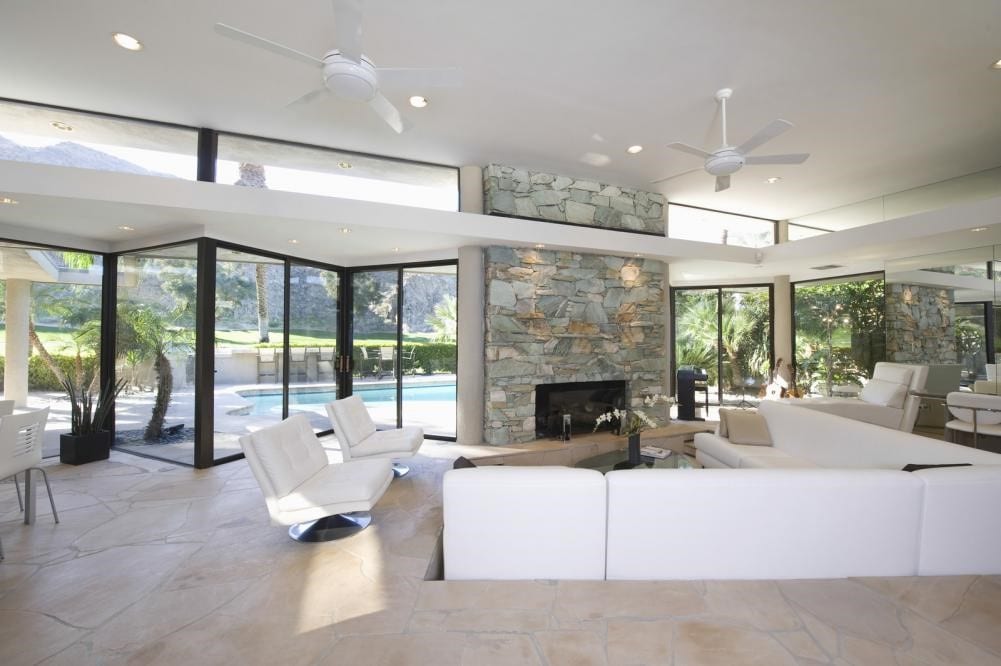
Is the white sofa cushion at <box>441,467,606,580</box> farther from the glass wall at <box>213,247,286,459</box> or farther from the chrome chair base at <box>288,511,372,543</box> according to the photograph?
the glass wall at <box>213,247,286,459</box>

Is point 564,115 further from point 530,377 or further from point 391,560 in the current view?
point 391,560

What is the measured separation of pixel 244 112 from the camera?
13.5ft

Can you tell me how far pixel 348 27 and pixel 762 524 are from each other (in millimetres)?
3441

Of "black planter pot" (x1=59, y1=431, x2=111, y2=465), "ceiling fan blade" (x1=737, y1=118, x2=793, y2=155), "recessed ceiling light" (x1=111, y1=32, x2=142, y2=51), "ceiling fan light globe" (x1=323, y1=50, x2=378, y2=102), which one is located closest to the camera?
"ceiling fan light globe" (x1=323, y1=50, x2=378, y2=102)

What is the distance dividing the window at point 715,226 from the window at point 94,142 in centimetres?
675

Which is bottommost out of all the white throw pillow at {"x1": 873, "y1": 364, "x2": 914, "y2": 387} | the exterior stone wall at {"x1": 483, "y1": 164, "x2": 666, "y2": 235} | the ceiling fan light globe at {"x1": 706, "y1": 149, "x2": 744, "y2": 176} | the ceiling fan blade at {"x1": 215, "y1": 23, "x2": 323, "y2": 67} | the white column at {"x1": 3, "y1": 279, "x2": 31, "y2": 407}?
the white throw pillow at {"x1": 873, "y1": 364, "x2": 914, "y2": 387}

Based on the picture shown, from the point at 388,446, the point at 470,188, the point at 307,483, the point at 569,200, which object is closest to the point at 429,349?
the point at 388,446

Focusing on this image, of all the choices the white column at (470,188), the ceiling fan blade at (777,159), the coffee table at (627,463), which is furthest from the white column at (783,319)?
the white column at (470,188)

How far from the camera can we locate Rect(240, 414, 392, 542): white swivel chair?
2.74 m

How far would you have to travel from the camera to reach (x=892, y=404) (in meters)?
5.54

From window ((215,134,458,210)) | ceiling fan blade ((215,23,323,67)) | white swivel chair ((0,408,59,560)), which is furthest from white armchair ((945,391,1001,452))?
white swivel chair ((0,408,59,560))

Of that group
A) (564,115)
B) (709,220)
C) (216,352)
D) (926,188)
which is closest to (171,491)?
(216,352)

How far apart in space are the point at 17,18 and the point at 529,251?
15.4 feet

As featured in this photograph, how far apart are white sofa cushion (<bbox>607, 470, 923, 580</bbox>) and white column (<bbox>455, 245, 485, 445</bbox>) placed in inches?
135
